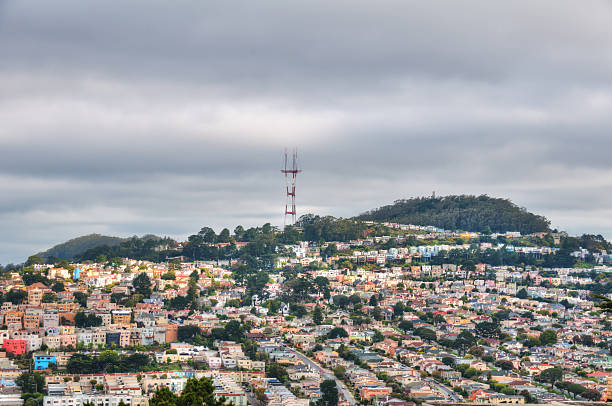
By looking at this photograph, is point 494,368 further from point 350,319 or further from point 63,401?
point 63,401

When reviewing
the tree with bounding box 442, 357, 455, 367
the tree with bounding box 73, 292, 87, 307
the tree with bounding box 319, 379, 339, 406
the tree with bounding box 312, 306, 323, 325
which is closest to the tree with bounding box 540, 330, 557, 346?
the tree with bounding box 442, 357, 455, 367

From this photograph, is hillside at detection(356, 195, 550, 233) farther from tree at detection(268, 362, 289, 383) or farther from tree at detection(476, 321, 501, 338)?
tree at detection(268, 362, 289, 383)

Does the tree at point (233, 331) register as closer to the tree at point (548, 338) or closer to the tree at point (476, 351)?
the tree at point (476, 351)

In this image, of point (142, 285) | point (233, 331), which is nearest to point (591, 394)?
point (233, 331)

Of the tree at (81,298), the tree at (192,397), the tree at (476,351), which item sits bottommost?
the tree at (476,351)

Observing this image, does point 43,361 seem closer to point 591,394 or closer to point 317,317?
point 317,317

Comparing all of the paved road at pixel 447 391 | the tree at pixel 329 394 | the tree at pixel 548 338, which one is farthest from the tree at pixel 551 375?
the tree at pixel 329 394
